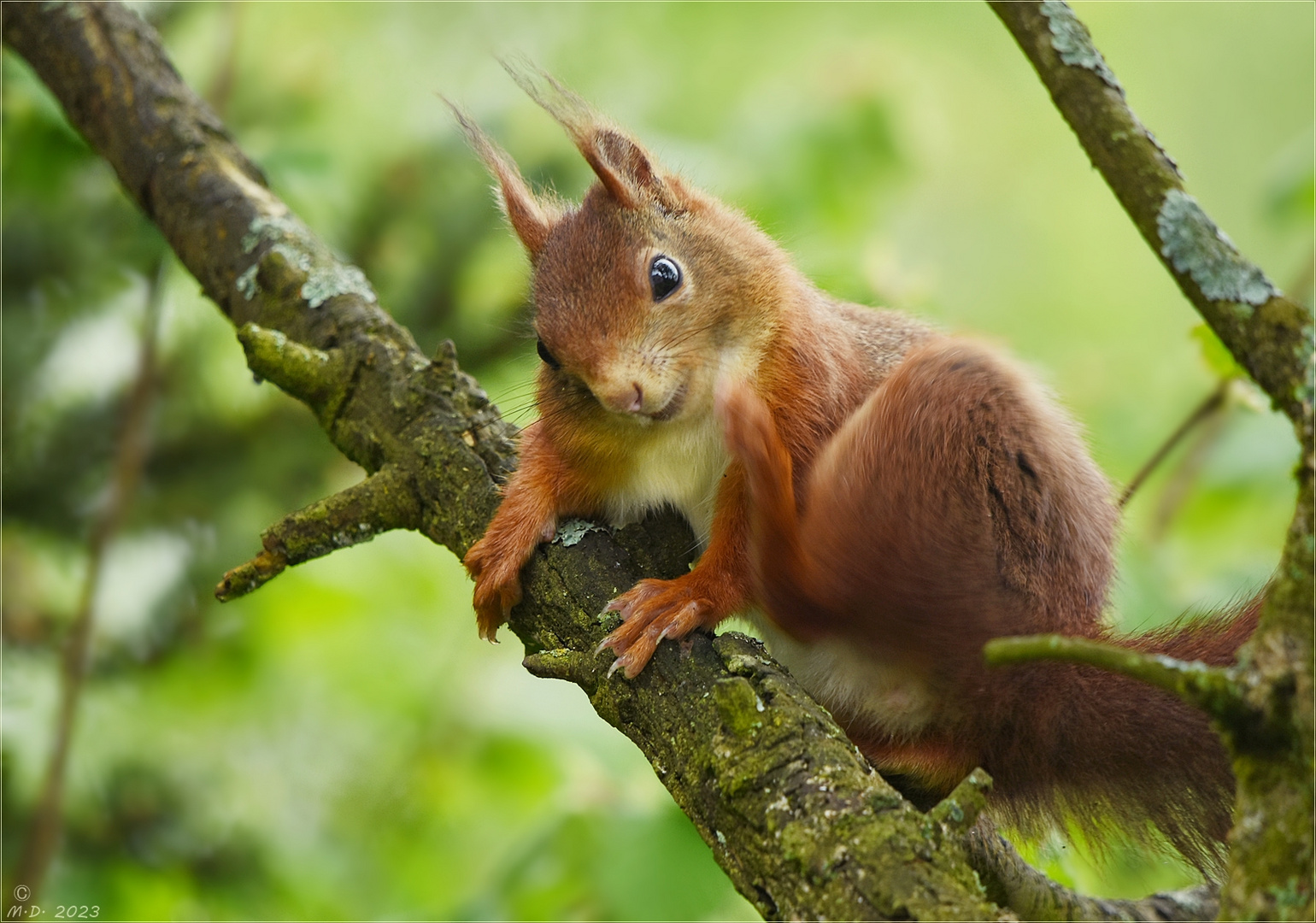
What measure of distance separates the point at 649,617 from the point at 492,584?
1.22 ft

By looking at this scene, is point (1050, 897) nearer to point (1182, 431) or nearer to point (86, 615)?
point (1182, 431)

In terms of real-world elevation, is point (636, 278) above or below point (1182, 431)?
below

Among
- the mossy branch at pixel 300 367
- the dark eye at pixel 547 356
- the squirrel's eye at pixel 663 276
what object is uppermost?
the squirrel's eye at pixel 663 276

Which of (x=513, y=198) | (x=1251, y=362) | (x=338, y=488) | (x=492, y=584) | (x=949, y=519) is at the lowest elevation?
(x=338, y=488)

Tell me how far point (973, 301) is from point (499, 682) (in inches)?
176

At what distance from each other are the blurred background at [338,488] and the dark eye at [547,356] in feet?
1.04

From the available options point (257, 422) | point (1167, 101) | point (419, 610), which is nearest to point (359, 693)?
point (419, 610)

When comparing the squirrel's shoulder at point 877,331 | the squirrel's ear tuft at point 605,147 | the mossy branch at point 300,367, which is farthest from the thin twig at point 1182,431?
the mossy branch at point 300,367

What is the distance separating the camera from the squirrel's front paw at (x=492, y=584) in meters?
2.05

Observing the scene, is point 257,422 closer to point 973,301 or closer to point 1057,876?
point 1057,876

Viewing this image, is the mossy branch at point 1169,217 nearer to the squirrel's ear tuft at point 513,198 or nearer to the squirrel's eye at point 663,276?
the squirrel's eye at point 663,276

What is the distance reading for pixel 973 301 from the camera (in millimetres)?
6629

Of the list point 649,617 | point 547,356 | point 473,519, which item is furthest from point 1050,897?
point 547,356

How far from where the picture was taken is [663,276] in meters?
2.27
